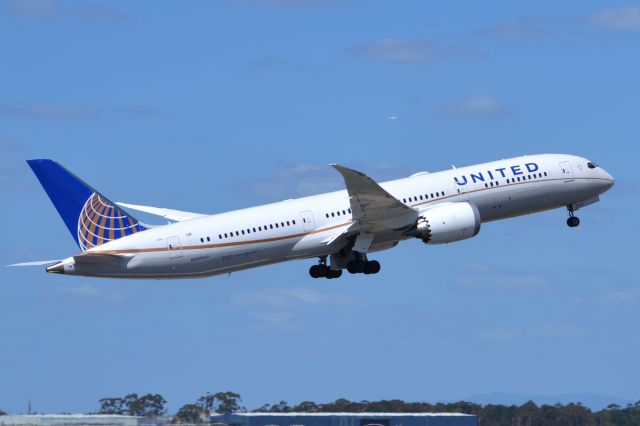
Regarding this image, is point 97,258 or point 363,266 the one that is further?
point 363,266

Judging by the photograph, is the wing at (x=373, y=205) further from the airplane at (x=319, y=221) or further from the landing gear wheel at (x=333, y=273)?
the landing gear wheel at (x=333, y=273)

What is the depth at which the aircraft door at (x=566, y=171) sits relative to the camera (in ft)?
276

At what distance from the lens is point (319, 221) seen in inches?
3103

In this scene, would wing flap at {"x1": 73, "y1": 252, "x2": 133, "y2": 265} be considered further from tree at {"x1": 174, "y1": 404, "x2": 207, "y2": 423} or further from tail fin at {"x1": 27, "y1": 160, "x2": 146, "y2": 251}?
tree at {"x1": 174, "y1": 404, "x2": 207, "y2": 423}

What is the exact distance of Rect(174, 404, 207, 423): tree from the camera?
88762 millimetres

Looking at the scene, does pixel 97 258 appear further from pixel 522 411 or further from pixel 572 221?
pixel 522 411

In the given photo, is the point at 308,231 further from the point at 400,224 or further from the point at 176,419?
the point at 176,419

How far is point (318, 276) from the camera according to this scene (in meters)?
84.2

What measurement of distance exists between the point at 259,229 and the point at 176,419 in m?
14.7

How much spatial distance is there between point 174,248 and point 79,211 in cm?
591

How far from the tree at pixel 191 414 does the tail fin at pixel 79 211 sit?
1454 centimetres

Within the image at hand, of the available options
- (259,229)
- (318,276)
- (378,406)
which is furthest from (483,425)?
(259,229)

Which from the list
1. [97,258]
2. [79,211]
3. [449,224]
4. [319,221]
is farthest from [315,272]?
[79,211]

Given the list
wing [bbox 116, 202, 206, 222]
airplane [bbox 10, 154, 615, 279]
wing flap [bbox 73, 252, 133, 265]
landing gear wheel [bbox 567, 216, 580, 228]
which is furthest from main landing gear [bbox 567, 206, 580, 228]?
wing flap [bbox 73, 252, 133, 265]
